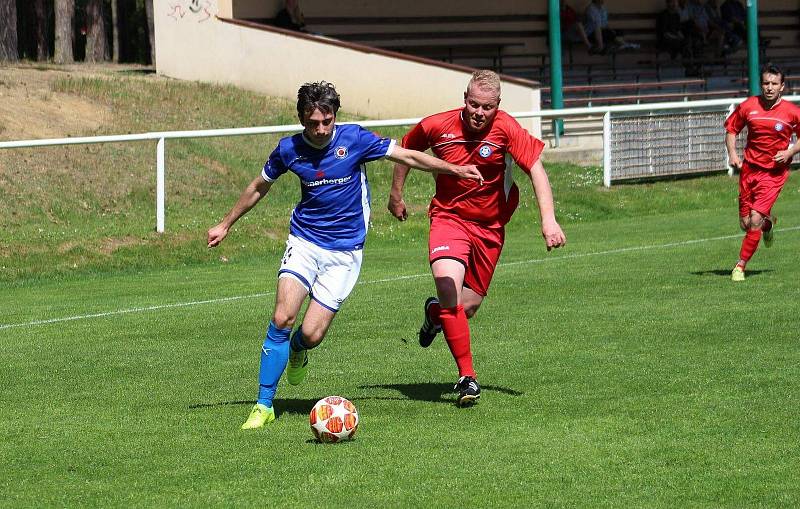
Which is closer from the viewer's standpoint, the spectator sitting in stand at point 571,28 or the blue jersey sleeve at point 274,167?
the blue jersey sleeve at point 274,167

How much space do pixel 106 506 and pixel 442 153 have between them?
3484mm

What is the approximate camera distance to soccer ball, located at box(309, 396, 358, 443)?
754 cm

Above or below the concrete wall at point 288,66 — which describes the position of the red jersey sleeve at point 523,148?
below

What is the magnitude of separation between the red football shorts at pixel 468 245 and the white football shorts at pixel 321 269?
0.67m

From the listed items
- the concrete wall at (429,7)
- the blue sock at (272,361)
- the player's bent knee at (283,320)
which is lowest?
the blue sock at (272,361)

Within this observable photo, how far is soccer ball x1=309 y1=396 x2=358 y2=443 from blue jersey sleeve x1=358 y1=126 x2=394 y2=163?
1.57 metres

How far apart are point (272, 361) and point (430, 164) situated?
1.47 meters

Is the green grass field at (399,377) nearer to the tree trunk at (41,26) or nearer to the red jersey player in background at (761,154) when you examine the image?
the red jersey player in background at (761,154)

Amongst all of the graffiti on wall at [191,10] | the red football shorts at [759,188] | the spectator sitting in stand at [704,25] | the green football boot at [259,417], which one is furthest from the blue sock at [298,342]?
the spectator sitting in stand at [704,25]

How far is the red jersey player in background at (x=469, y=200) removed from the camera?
8.56 meters

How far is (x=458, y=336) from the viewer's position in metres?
8.73

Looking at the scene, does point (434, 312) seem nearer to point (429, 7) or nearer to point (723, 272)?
point (723, 272)

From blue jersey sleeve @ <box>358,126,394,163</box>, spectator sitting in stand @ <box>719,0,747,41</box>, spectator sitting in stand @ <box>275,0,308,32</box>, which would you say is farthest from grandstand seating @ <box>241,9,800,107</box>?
blue jersey sleeve @ <box>358,126,394,163</box>

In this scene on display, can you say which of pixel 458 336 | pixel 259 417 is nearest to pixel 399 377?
pixel 458 336
